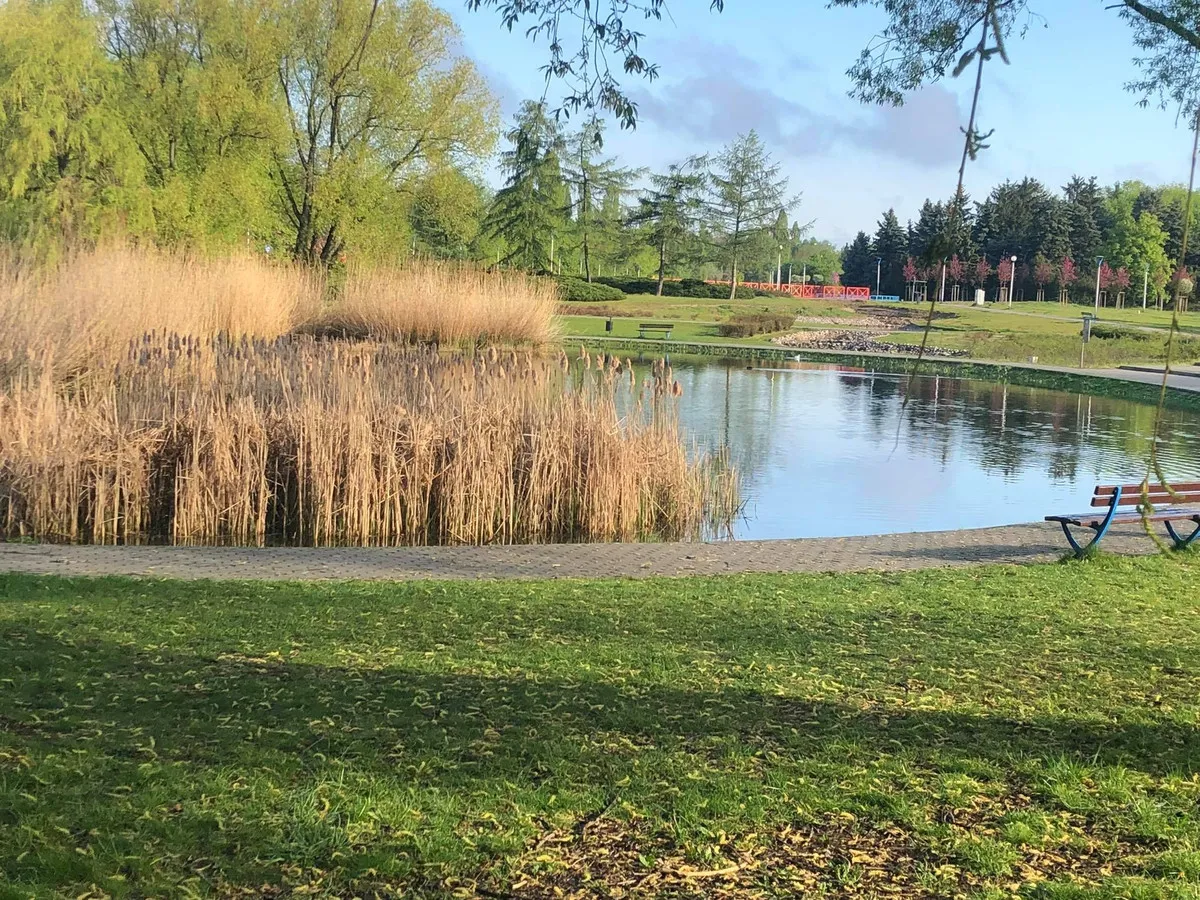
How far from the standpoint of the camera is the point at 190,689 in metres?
4.28

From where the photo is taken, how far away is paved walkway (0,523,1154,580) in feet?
24.2

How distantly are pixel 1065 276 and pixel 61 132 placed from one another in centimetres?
6074

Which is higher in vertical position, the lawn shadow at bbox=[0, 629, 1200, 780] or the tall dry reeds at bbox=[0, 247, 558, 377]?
the tall dry reeds at bbox=[0, 247, 558, 377]

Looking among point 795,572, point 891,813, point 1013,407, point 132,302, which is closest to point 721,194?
point 1013,407

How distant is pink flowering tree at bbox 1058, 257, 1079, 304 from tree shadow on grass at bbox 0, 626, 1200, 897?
228 feet

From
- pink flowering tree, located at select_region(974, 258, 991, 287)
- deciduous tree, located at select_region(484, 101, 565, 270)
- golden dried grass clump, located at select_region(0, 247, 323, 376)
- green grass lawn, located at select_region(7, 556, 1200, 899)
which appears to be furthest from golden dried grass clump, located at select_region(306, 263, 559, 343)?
pink flowering tree, located at select_region(974, 258, 991, 287)

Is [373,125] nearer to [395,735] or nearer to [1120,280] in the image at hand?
[395,735]

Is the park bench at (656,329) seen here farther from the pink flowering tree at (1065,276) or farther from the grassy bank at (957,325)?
the pink flowering tree at (1065,276)

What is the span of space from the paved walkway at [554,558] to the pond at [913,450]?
4.75 ft

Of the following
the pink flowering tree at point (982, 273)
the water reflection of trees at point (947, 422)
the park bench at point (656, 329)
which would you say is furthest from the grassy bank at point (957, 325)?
the water reflection of trees at point (947, 422)

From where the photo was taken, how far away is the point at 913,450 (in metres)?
15.7

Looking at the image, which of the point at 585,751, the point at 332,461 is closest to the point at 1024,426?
the point at 332,461

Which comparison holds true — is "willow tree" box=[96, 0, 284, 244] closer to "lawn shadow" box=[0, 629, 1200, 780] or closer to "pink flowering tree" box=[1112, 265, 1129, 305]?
"lawn shadow" box=[0, 629, 1200, 780]

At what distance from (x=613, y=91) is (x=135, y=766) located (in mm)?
3772
